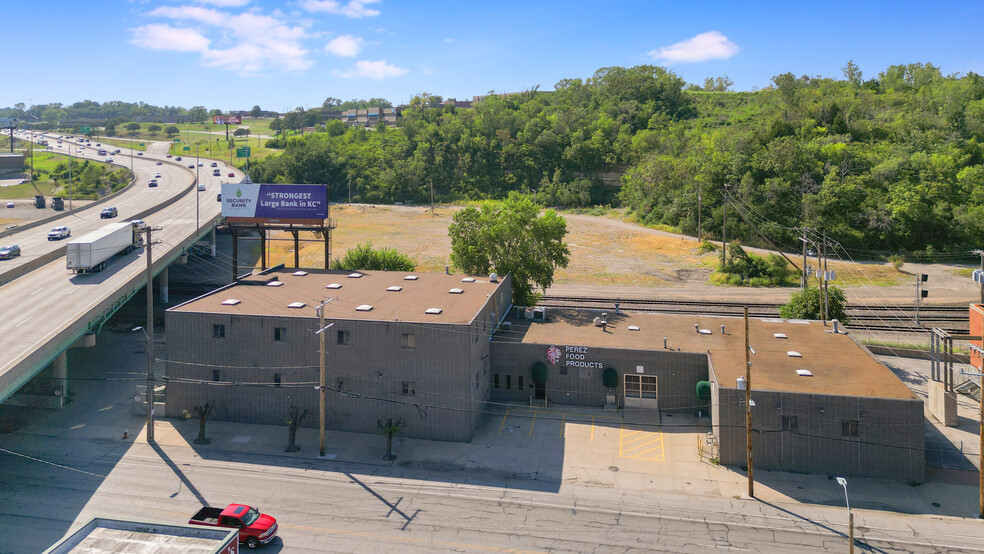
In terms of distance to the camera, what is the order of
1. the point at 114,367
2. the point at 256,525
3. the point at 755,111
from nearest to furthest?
the point at 256,525, the point at 114,367, the point at 755,111

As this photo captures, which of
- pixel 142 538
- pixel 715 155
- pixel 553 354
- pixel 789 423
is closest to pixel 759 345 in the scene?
pixel 789 423

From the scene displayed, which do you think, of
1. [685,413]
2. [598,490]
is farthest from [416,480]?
[685,413]

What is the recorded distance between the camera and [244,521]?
78.6ft

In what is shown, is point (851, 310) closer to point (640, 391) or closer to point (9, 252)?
point (640, 391)

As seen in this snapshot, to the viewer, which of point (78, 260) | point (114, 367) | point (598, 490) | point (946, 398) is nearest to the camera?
point (598, 490)

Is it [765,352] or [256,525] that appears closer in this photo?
[256,525]

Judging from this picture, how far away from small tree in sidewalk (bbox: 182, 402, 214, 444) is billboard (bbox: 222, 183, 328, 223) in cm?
1895

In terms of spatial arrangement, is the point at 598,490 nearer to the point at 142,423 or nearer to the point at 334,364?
the point at 334,364

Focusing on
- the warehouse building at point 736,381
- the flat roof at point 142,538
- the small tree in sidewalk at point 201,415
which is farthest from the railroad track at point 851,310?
the flat roof at point 142,538

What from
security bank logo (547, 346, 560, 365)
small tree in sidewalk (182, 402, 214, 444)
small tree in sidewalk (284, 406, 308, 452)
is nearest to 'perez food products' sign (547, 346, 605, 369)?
security bank logo (547, 346, 560, 365)

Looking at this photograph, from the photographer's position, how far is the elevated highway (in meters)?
33.2

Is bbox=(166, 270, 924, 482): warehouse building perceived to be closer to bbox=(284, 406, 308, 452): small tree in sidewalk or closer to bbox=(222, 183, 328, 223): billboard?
bbox=(284, 406, 308, 452): small tree in sidewalk

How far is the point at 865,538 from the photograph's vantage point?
80.2ft

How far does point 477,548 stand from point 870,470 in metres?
18.5
